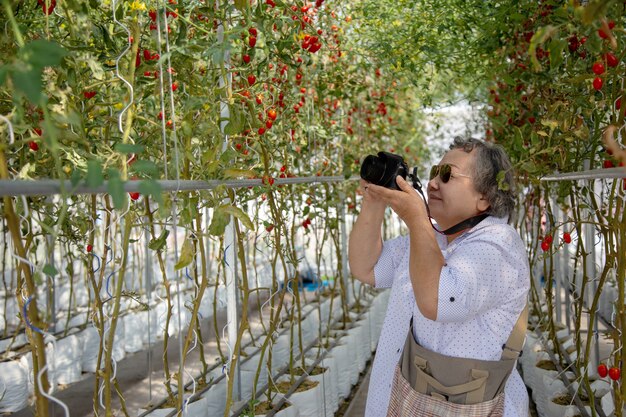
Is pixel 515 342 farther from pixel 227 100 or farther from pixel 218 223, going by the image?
pixel 227 100

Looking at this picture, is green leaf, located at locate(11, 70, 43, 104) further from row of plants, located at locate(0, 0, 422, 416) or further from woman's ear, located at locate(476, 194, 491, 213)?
woman's ear, located at locate(476, 194, 491, 213)

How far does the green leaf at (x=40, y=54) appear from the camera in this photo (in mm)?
713

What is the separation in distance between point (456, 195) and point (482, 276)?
22 cm

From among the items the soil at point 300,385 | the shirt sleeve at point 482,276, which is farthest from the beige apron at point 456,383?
the soil at point 300,385

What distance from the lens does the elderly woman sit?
134 centimetres

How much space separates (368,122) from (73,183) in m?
3.97

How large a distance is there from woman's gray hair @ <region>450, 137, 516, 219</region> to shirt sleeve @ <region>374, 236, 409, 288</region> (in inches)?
9.5

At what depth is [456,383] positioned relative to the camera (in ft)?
4.64

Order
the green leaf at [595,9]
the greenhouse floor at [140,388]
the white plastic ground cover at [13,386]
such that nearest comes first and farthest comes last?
the green leaf at [595,9] → the white plastic ground cover at [13,386] → the greenhouse floor at [140,388]

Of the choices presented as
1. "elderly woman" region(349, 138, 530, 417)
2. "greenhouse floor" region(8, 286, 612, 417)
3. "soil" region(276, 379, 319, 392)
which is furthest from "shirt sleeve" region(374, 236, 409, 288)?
"greenhouse floor" region(8, 286, 612, 417)

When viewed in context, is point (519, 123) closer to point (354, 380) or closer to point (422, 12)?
point (422, 12)

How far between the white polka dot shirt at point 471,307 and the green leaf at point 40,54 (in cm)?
83

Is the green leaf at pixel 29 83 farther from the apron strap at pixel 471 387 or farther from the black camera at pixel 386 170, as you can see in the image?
the apron strap at pixel 471 387

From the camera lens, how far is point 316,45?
2322 mm
